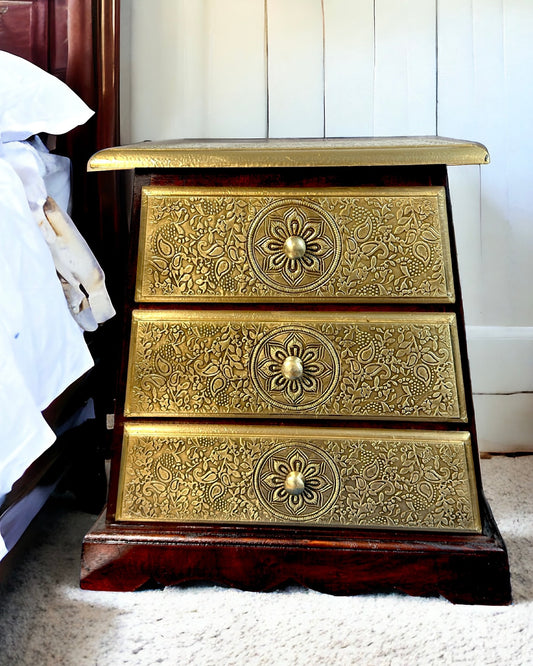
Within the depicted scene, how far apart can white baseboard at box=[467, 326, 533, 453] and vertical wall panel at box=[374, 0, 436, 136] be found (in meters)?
0.44

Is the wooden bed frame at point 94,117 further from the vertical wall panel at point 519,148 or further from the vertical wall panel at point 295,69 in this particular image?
the vertical wall panel at point 519,148

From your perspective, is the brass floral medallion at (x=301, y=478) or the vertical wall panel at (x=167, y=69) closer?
the brass floral medallion at (x=301, y=478)

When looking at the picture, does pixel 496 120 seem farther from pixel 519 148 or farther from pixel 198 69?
pixel 198 69

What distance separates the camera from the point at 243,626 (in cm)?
78

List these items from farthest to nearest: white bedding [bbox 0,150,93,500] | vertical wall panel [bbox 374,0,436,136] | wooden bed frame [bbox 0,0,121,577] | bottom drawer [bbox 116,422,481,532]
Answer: vertical wall panel [bbox 374,0,436,136], wooden bed frame [bbox 0,0,121,577], bottom drawer [bbox 116,422,481,532], white bedding [bbox 0,150,93,500]

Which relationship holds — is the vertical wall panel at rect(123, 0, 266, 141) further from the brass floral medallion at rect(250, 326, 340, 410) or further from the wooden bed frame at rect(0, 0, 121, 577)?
the brass floral medallion at rect(250, 326, 340, 410)

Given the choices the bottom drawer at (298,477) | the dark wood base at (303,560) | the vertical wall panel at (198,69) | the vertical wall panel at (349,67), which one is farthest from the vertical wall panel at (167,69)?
the dark wood base at (303,560)

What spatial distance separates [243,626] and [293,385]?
30 centimetres

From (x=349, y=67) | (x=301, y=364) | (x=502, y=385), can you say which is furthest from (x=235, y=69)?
(x=502, y=385)

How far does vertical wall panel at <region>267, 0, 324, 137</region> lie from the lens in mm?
1276

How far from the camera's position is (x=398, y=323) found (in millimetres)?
830

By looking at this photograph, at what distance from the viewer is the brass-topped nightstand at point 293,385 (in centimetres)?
82

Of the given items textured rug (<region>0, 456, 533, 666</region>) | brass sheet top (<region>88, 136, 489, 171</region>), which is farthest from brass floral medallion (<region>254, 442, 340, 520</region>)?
brass sheet top (<region>88, 136, 489, 171</region>)

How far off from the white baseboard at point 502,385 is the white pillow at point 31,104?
0.87m
